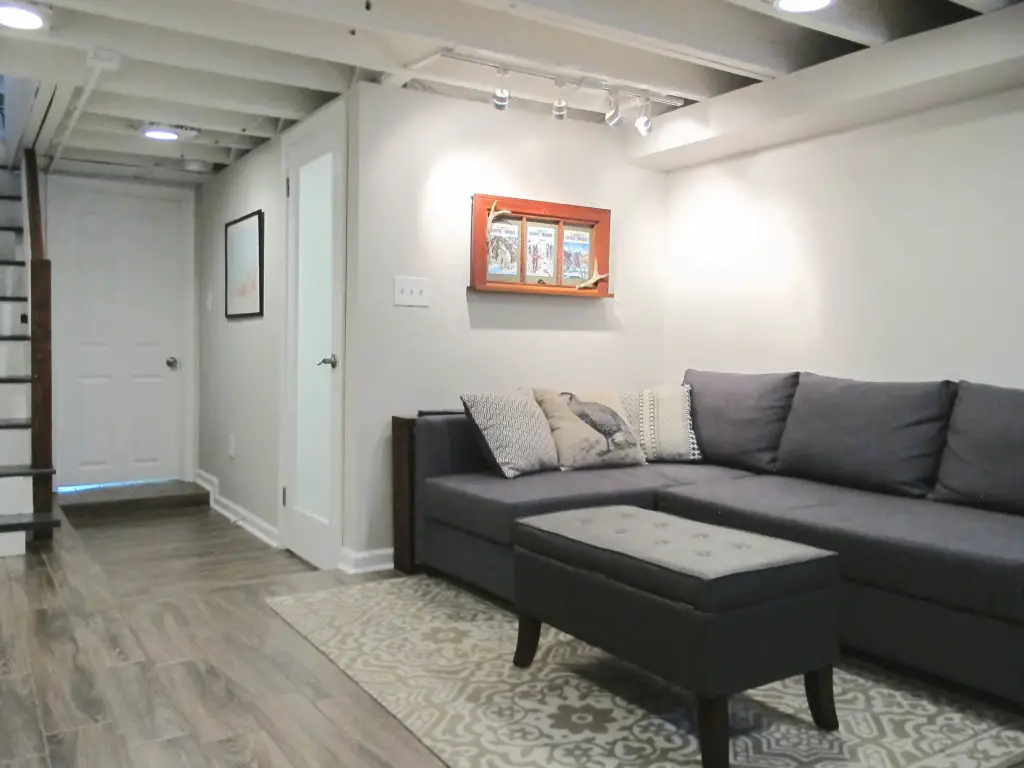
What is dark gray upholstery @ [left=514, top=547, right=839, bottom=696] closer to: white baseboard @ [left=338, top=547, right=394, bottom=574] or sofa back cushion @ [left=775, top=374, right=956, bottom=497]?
sofa back cushion @ [left=775, top=374, right=956, bottom=497]

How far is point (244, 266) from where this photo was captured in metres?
4.80

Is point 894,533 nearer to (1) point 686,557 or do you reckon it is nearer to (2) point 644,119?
(1) point 686,557

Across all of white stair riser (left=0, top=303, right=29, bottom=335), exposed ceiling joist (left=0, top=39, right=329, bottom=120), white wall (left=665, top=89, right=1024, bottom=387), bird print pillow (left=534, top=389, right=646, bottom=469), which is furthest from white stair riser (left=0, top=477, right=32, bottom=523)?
white wall (left=665, top=89, right=1024, bottom=387)

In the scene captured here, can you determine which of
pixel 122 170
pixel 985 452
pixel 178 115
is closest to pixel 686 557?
pixel 985 452

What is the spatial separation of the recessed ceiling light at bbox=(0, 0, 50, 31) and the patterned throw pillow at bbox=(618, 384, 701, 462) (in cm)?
273

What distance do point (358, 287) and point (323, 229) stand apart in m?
0.55

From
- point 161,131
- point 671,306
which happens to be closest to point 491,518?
point 671,306

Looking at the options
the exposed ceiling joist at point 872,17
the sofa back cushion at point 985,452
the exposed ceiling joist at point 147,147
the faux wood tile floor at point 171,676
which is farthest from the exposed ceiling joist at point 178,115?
the sofa back cushion at point 985,452

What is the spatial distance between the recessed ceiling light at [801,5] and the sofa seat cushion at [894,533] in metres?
1.64

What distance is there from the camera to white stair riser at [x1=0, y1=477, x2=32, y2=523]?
407 cm

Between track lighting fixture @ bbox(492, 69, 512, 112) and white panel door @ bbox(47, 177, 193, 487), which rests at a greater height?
track lighting fixture @ bbox(492, 69, 512, 112)

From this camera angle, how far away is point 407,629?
2922mm

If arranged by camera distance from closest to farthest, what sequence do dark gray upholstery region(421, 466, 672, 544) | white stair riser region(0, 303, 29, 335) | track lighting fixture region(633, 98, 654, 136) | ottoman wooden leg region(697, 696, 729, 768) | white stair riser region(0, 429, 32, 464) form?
ottoman wooden leg region(697, 696, 729, 768) → dark gray upholstery region(421, 466, 672, 544) → track lighting fixture region(633, 98, 654, 136) → white stair riser region(0, 429, 32, 464) → white stair riser region(0, 303, 29, 335)

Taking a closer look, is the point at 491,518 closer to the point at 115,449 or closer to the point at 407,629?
the point at 407,629
